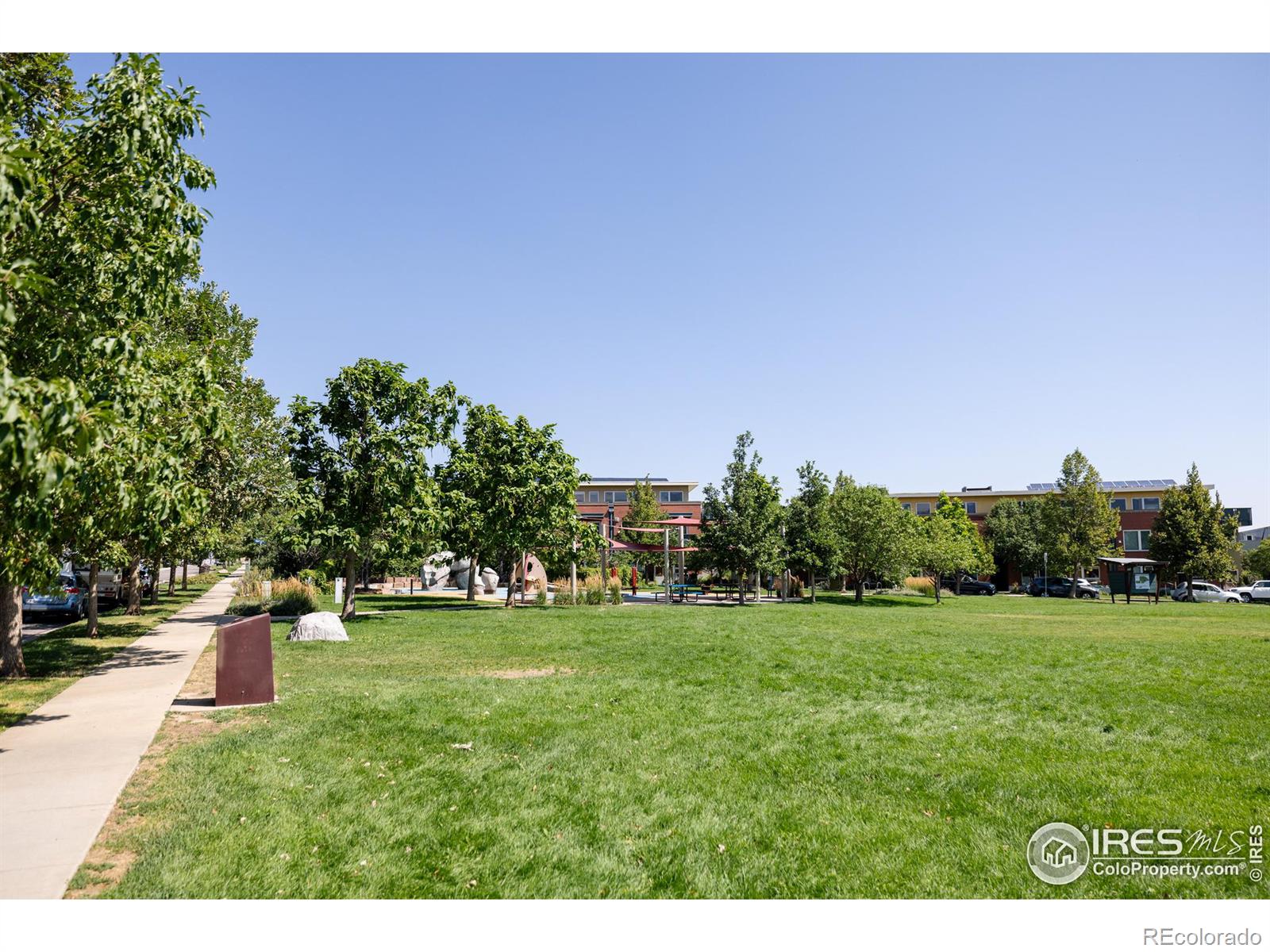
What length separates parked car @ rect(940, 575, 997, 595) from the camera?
58972mm

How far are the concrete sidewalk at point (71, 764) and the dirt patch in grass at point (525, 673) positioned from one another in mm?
4918

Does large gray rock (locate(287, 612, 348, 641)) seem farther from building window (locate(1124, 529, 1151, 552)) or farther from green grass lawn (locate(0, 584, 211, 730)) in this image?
building window (locate(1124, 529, 1151, 552))

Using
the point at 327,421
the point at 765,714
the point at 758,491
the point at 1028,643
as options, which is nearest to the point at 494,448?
the point at 327,421

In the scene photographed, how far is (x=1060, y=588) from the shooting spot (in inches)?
2185

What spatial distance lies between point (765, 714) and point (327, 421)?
18900 mm

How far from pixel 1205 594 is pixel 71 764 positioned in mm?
61228

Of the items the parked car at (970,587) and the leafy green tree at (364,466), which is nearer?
the leafy green tree at (364,466)

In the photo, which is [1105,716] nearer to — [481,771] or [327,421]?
[481,771]

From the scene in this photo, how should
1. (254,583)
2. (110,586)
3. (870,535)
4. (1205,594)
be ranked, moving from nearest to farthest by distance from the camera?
1. (110,586)
2. (254,583)
3. (870,535)
4. (1205,594)

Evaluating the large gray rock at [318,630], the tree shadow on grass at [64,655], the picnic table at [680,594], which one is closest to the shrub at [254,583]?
the tree shadow on grass at [64,655]

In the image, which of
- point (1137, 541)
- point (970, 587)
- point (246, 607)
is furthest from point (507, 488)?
point (1137, 541)

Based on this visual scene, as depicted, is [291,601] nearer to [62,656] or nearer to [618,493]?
[62,656]

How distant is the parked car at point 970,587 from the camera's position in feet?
193

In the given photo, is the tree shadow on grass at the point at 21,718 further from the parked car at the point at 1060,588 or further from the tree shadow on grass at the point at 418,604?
the parked car at the point at 1060,588
